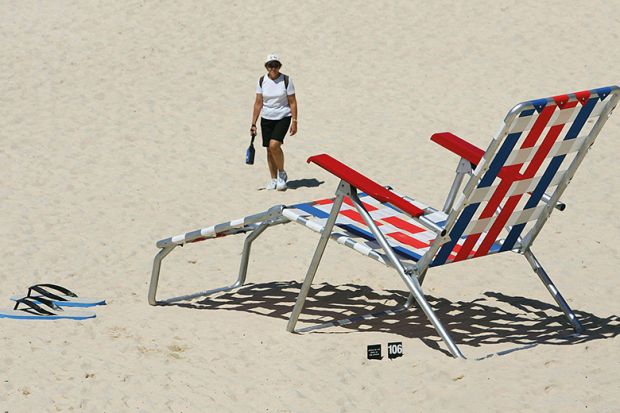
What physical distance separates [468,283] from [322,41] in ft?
22.2

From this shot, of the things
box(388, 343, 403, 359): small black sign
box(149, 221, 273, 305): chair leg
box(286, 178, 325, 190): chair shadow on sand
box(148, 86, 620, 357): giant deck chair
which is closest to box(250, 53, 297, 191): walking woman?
box(286, 178, 325, 190): chair shadow on sand

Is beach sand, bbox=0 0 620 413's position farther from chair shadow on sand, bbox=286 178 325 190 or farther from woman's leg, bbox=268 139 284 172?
woman's leg, bbox=268 139 284 172

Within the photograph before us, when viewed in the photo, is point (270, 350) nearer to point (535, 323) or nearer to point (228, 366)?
point (228, 366)

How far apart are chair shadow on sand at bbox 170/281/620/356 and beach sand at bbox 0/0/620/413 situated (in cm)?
3

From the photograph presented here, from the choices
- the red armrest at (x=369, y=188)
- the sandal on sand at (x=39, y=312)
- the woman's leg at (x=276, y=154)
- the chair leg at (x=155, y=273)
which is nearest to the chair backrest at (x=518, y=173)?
the red armrest at (x=369, y=188)

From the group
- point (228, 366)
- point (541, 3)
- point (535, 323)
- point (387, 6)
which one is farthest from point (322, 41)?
point (228, 366)

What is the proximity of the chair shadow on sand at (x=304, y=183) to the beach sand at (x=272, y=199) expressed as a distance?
0.13 meters

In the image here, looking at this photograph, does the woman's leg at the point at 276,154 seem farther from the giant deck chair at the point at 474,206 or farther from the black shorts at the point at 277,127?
the giant deck chair at the point at 474,206

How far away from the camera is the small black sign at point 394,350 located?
6.63 metres

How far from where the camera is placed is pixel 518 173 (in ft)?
21.3

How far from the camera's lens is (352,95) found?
1327 cm

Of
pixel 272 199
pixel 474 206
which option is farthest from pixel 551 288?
pixel 272 199

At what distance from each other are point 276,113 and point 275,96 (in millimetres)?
159

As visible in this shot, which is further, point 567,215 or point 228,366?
point 567,215
